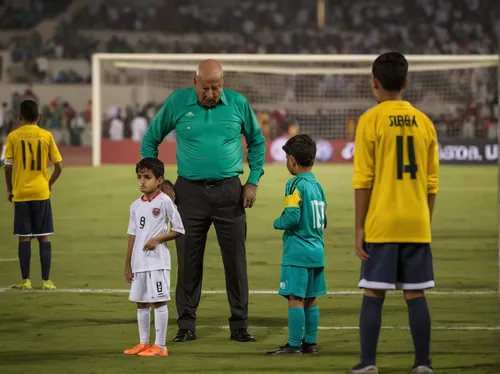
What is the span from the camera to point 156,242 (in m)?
7.62

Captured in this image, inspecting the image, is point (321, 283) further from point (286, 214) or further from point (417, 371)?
point (417, 371)

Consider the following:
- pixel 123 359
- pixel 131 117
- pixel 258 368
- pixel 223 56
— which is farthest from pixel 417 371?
pixel 131 117

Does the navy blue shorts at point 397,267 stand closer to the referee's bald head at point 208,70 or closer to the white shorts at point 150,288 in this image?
the white shorts at point 150,288

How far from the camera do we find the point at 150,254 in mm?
7633

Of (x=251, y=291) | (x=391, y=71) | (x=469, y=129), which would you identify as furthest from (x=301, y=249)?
(x=469, y=129)

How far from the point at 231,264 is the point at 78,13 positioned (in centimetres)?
4258

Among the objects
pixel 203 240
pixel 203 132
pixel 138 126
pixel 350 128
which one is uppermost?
pixel 138 126

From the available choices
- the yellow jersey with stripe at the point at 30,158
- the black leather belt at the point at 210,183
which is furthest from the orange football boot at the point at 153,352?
the yellow jersey with stripe at the point at 30,158

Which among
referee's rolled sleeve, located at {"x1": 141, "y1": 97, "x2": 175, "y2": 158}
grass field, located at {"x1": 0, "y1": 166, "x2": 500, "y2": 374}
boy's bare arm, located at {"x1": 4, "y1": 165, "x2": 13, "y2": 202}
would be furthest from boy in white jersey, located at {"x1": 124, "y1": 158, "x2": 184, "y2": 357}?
boy's bare arm, located at {"x1": 4, "y1": 165, "x2": 13, "y2": 202}

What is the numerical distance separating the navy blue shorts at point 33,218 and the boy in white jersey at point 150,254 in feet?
11.8

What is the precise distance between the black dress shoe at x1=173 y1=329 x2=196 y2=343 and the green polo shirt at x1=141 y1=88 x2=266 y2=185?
3.81ft

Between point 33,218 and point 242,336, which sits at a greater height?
point 33,218

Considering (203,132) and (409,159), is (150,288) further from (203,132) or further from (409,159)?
(409,159)

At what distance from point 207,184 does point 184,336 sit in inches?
45.8
